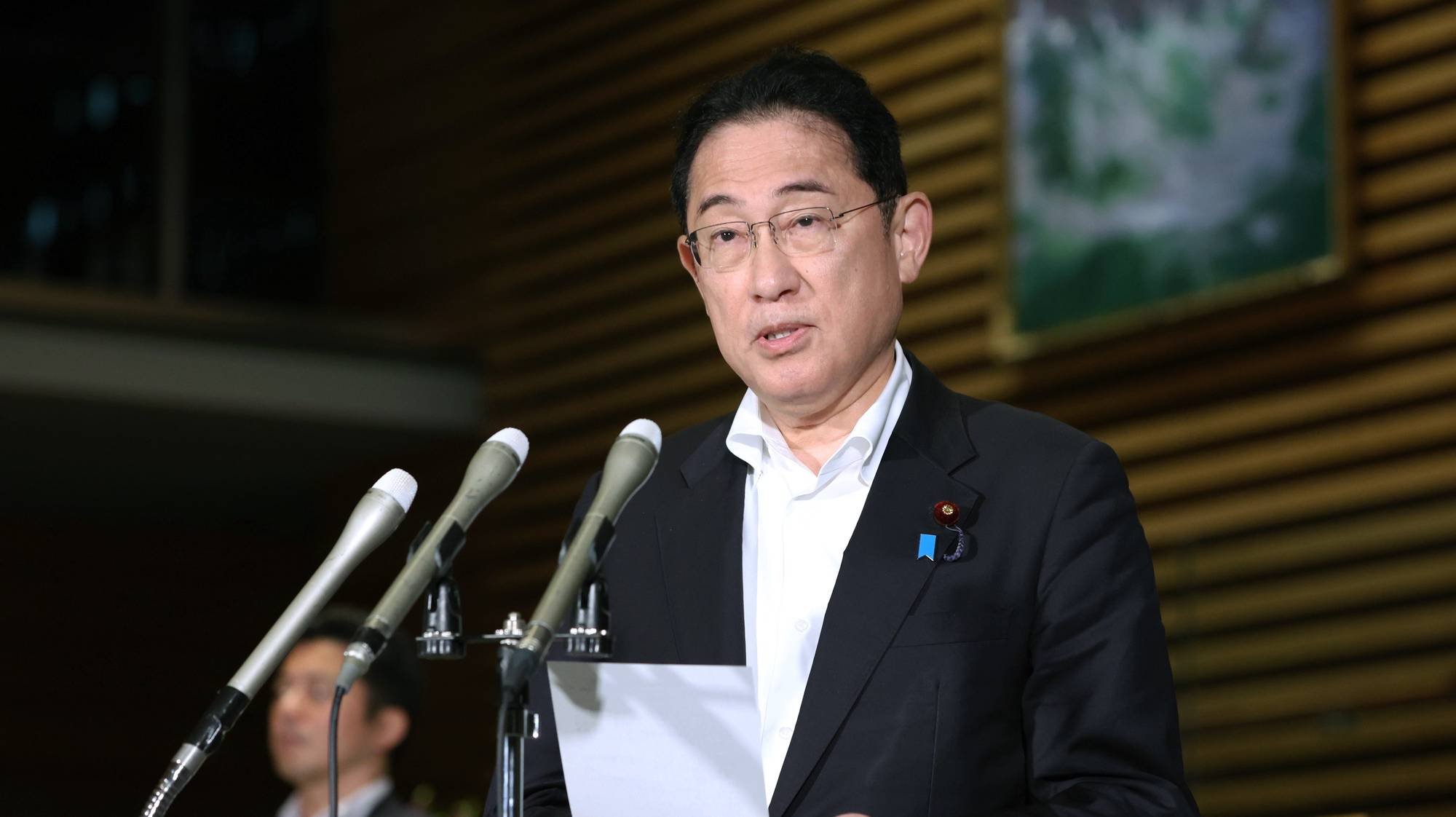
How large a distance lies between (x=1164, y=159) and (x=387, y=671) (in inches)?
98.9

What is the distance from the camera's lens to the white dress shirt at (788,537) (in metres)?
1.99

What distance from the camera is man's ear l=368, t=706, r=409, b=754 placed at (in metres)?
4.54

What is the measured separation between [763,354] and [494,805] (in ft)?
2.15

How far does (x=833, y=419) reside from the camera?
2182 mm

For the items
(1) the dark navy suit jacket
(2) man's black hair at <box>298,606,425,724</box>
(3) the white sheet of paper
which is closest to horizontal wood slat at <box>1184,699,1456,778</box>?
(2) man's black hair at <box>298,606,425,724</box>

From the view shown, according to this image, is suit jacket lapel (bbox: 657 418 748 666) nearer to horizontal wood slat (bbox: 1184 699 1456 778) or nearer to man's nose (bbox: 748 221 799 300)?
man's nose (bbox: 748 221 799 300)

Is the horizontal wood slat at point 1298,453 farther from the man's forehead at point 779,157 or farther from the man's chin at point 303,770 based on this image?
the man's forehead at point 779,157

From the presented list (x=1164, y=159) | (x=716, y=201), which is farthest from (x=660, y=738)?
(x=1164, y=159)

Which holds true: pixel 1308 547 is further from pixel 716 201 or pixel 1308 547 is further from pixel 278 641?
pixel 278 641

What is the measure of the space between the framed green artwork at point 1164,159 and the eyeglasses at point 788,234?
310 cm

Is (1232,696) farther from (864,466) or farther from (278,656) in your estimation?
(278,656)

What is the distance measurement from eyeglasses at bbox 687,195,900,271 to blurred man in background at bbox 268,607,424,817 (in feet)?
8.36

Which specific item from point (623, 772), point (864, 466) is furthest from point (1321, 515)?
point (623, 772)

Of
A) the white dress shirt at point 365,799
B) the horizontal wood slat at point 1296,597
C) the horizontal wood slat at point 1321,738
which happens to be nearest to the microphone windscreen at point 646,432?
the white dress shirt at point 365,799
